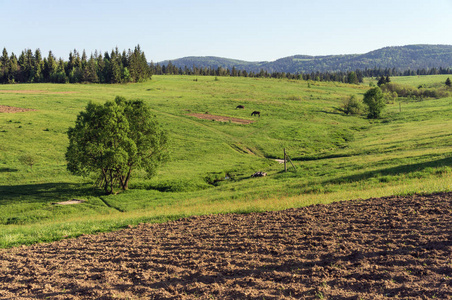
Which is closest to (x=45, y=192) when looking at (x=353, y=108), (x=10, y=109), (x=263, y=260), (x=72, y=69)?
(x=263, y=260)

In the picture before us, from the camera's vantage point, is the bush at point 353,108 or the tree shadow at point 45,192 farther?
the bush at point 353,108

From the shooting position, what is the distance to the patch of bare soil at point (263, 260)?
31.0 feet

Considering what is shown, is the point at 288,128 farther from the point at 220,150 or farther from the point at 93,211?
the point at 93,211

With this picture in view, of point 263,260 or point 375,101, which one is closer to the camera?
point 263,260

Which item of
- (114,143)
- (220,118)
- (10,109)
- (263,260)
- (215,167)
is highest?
Answer: (10,109)

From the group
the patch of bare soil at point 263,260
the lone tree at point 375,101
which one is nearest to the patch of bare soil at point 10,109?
the patch of bare soil at point 263,260

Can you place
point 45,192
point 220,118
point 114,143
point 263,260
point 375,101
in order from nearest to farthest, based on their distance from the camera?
1. point 263,260
2. point 45,192
3. point 114,143
4. point 220,118
5. point 375,101

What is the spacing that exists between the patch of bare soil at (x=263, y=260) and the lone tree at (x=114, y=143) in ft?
75.9

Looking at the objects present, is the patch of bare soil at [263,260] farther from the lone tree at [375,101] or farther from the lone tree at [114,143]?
the lone tree at [375,101]

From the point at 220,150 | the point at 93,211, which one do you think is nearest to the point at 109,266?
the point at 93,211

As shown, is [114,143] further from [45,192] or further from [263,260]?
[263,260]

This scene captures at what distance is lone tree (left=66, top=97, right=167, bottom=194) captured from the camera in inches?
1535

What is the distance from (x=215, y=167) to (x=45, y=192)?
22.7 m

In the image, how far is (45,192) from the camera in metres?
39.0
